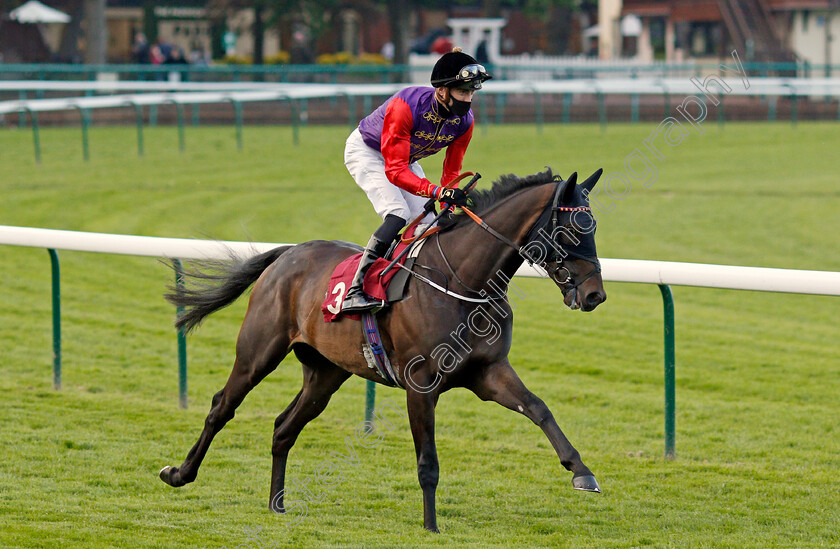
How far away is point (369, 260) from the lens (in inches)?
177

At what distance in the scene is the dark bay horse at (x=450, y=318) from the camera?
4.07 meters

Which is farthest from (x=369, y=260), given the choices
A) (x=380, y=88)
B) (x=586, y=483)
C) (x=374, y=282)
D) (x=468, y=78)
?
(x=380, y=88)

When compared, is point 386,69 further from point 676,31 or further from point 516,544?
point 516,544

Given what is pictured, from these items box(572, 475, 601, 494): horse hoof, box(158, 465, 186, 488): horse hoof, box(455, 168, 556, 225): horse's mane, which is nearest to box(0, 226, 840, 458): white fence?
box(455, 168, 556, 225): horse's mane

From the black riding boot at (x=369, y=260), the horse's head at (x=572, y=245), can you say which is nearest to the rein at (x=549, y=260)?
the horse's head at (x=572, y=245)

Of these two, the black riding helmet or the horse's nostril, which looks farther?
the black riding helmet

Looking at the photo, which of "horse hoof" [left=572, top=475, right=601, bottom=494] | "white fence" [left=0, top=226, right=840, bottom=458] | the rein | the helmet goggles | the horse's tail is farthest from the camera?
the horse's tail

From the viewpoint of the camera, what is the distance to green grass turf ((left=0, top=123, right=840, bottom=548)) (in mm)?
4418

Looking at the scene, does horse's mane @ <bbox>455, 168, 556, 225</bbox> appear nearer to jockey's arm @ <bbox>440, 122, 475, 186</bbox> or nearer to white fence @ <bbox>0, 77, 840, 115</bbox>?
jockey's arm @ <bbox>440, 122, 475, 186</bbox>

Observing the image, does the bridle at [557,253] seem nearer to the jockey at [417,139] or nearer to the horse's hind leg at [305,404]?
the jockey at [417,139]

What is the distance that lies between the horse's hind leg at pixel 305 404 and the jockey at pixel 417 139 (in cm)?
54

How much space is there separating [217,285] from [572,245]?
6.25 feet

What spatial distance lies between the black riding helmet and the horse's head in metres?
0.57

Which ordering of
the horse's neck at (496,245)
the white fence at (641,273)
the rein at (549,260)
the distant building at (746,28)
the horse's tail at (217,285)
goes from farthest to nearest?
the distant building at (746,28) < the horse's tail at (217,285) < the white fence at (641,273) < the horse's neck at (496,245) < the rein at (549,260)
